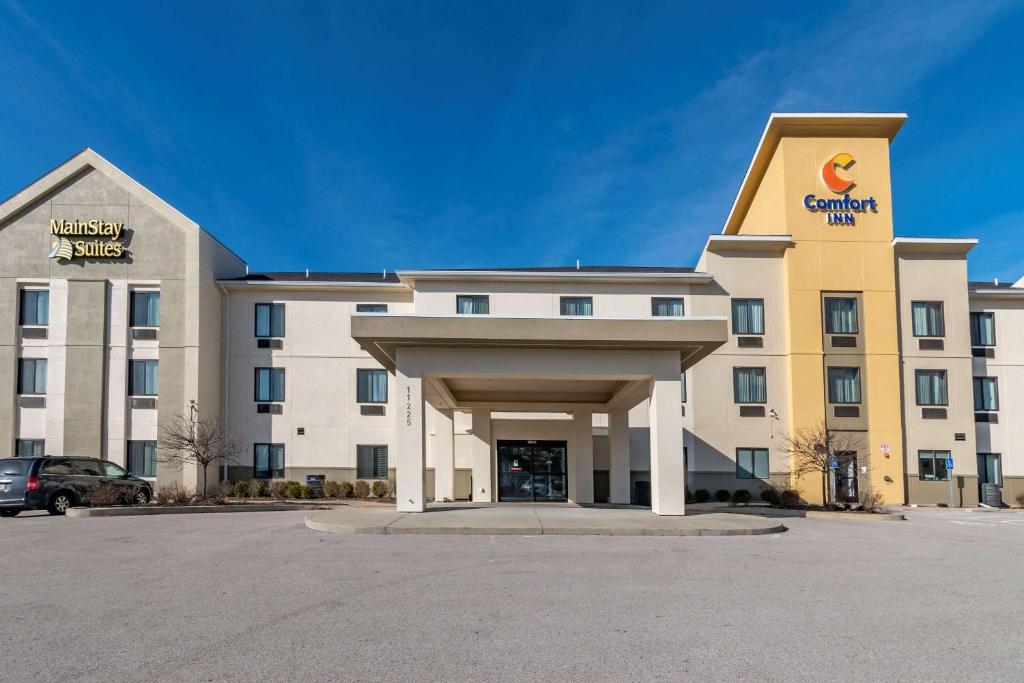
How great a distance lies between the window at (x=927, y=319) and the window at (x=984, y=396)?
2.73 metres

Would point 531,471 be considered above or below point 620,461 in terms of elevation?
below

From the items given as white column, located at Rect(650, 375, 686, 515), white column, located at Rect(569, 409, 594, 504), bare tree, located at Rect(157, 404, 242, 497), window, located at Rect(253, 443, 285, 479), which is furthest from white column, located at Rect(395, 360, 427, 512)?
window, located at Rect(253, 443, 285, 479)

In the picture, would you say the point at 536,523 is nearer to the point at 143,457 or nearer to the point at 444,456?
the point at 444,456

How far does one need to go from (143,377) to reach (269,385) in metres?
4.66

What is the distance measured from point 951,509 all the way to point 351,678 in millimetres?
29321

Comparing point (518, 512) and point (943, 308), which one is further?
point (943, 308)

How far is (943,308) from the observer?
1241 inches

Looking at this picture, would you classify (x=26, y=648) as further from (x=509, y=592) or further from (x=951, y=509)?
(x=951, y=509)

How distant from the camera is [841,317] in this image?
31109mm

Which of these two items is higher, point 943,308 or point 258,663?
point 943,308

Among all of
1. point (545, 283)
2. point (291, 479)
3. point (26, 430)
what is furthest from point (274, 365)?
point (545, 283)

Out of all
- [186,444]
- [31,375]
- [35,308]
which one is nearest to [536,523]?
[186,444]

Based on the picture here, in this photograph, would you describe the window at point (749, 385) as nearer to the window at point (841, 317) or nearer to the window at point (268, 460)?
the window at point (841, 317)

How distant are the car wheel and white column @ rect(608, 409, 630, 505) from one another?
15873 mm
